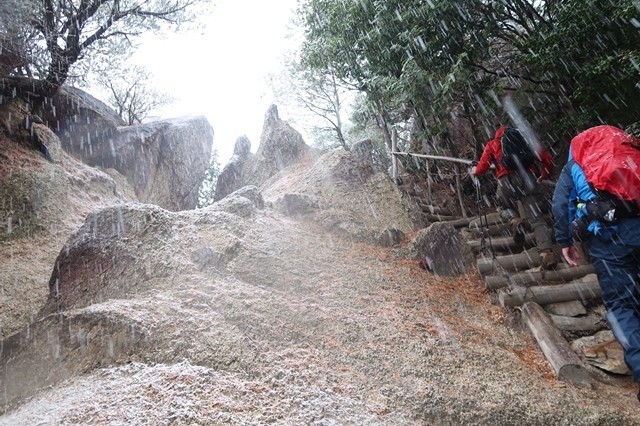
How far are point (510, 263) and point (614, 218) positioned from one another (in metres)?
2.97

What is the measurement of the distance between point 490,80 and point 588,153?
5.11 m

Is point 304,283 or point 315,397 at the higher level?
point 304,283

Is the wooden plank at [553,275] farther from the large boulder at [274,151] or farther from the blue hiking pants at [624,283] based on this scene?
the large boulder at [274,151]

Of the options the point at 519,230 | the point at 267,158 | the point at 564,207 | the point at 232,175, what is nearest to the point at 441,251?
the point at 519,230

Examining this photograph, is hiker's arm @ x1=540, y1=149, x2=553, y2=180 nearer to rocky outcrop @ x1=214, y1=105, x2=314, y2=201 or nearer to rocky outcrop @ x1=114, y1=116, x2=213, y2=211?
rocky outcrop @ x1=214, y1=105, x2=314, y2=201

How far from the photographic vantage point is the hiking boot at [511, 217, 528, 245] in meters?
6.59

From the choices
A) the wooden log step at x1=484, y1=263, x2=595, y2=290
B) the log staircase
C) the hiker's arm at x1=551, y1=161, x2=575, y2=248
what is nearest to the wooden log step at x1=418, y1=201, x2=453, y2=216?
the log staircase

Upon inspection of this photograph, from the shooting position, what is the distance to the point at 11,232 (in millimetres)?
7418

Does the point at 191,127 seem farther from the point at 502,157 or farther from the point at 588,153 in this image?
the point at 588,153

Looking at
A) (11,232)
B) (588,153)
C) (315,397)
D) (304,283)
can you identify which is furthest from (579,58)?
(11,232)

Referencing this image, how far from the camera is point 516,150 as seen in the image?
628 cm

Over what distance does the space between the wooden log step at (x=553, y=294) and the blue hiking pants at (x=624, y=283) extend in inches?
60.1

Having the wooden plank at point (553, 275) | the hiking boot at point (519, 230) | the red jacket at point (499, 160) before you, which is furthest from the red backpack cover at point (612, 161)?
the hiking boot at point (519, 230)

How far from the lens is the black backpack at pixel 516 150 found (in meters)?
6.28
